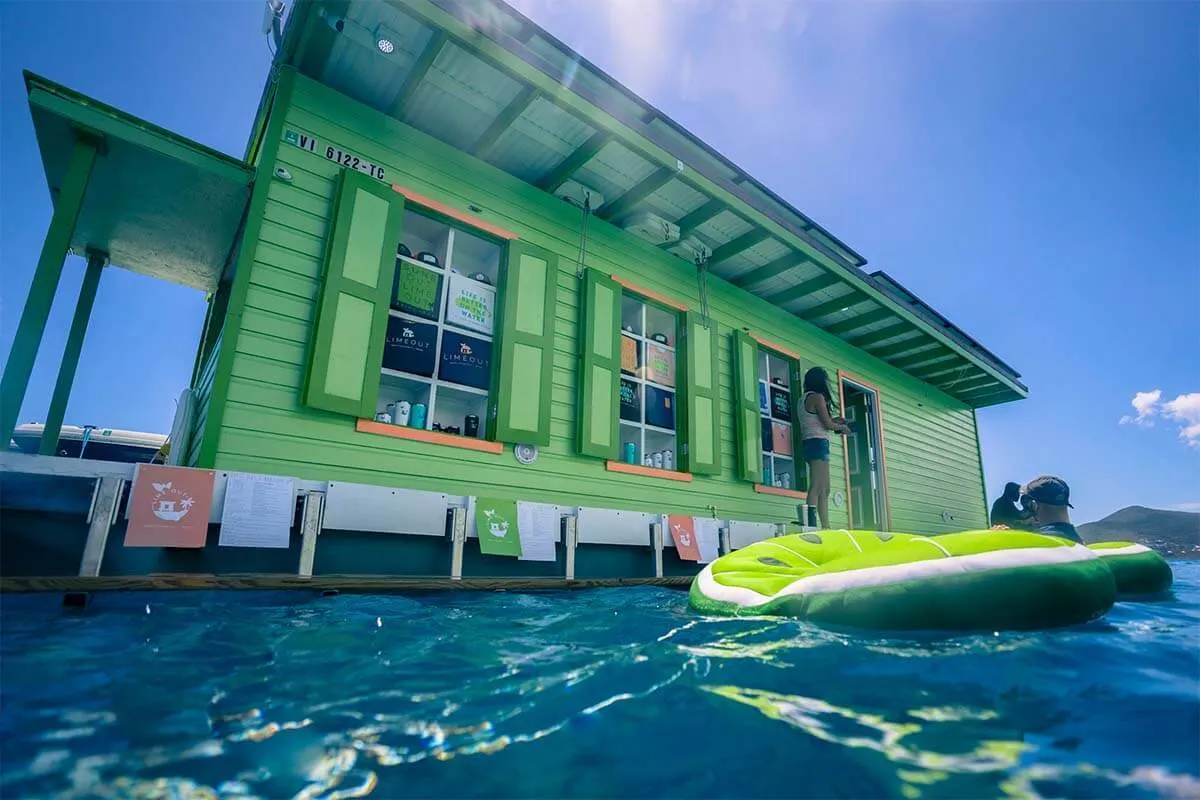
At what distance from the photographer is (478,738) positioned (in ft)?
4.16

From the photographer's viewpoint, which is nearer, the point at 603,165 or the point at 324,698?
the point at 324,698

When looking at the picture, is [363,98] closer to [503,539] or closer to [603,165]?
[603,165]

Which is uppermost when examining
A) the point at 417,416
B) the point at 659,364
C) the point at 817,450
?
the point at 659,364

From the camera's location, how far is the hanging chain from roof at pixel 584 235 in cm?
584

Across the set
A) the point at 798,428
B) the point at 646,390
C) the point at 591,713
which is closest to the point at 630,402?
the point at 646,390

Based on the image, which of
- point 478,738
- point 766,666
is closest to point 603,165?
point 766,666

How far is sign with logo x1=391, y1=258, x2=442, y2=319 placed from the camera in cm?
477

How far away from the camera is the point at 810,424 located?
23.9 feet

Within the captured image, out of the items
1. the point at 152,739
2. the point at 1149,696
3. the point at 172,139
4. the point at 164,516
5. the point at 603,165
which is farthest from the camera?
the point at 603,165

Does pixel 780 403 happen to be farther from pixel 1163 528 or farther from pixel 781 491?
pixel 1163 528

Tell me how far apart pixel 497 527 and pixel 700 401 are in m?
3.02

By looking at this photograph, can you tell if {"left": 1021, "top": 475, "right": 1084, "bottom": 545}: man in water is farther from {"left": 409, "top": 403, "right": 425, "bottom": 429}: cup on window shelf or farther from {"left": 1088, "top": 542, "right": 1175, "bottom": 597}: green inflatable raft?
{"left": 409, "top": 403, "right": 425, "bottom": 429}: cup on window shelf

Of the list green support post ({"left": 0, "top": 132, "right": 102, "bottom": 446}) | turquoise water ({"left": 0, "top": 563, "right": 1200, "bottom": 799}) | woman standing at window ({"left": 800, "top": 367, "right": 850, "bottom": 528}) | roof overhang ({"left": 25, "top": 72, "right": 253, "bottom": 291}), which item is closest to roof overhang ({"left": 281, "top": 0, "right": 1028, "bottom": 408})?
roof overhang ({"left": 25, "top": 72, "right": 253, "bottom": 291})

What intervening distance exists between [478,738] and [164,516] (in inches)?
118
